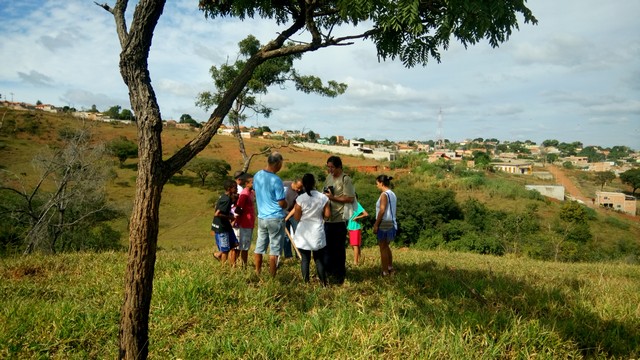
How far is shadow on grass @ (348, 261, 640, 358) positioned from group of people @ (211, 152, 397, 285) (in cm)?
62

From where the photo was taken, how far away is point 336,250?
5.41m

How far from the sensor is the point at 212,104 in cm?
1412

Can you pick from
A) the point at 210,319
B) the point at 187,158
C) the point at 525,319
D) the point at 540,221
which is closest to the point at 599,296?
the point at 525,319

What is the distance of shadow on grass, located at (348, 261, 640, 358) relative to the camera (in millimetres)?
3410

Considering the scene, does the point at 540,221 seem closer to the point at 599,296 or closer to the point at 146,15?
the point at 599,296

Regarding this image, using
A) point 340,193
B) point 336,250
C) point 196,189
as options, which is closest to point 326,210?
point 340,193

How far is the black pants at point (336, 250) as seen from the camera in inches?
212

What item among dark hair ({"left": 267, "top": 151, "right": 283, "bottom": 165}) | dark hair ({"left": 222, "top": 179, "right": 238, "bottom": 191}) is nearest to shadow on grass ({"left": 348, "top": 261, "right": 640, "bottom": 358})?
dark hair ({"left": 267, "top": 151, "right": 283, "bottom": 165})

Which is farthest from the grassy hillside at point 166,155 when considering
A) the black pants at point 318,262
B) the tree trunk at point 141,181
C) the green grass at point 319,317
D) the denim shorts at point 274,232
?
the tree trunk at point 141,181

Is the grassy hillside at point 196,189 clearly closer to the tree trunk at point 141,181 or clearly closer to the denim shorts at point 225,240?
the denim shorts at point 225,240

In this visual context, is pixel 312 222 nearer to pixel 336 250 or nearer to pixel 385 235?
pixel 336 250

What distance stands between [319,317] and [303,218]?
1.68 meters

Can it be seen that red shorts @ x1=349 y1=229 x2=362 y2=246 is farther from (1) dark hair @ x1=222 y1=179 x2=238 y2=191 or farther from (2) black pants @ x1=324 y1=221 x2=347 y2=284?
(1) dark hair @ x1=222 y1=179 x2=238 y2=191

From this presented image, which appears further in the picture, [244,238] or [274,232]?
[244,238]
